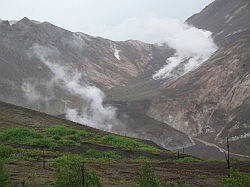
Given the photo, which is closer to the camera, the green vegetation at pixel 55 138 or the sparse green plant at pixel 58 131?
the green vegetation at pixel 55 138

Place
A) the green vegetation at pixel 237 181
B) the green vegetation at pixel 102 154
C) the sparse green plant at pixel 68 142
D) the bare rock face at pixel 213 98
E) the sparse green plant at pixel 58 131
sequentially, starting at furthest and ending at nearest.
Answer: the bare rock face at pixel 213 98 < the sparse green plant at pixel 58 131 < the sparse green plant at pixel 68 142 < the green vegetation at pixel 102 154 < the green vegetation at pixel 237 181

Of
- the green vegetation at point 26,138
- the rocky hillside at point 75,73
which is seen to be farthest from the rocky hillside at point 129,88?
the green vegetation at point 26,138

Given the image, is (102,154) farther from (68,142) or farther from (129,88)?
(129,88)

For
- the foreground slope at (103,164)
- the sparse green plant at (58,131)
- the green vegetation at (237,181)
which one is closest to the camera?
the green vegetation at (237,181)

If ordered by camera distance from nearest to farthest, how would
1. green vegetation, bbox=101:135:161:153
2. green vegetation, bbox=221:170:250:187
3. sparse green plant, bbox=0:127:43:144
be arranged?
green vegetation, bbox=221:170:250:187, sparse green plant, bbox=0:127:43:144, green vegetation, bbox=101:135:161:153

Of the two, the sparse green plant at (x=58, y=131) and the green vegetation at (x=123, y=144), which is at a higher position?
the sparse green plant at (x=58, y=131)

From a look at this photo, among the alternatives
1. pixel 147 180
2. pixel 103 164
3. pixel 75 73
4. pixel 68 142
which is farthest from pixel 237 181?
pixel 75 73

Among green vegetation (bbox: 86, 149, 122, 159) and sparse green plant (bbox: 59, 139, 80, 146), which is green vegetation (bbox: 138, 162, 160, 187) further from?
sparse green plant (bbox: 59, 139, 80, 146)

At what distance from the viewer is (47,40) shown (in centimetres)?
15325

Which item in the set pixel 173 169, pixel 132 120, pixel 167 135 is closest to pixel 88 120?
pixel 132 120

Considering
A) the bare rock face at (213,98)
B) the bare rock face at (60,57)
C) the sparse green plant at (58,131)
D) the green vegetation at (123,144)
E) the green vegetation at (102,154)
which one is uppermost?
the bare rock face at (60,57)

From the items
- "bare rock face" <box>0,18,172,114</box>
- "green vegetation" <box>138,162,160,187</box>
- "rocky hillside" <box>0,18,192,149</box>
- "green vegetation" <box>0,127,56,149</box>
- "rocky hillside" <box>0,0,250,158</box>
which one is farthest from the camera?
"bare rock face" <box>0,18,172,114</box>

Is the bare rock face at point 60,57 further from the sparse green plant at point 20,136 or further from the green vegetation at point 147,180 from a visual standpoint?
the green vegetation at point 147,180

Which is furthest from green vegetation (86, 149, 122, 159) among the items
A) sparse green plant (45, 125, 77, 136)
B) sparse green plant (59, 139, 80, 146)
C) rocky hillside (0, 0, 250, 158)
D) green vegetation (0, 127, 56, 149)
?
rocky hillside (0, 0, 250, 158)
